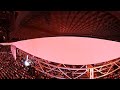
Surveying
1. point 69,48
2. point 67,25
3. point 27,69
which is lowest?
point 27,69

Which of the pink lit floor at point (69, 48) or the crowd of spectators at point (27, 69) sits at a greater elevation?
the pink lit floor at point (69, 48)

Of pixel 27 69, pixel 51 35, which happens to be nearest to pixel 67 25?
pixel 51 35

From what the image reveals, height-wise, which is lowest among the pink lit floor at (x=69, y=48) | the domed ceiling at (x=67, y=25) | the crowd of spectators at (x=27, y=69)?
the crowd of spectators at (x=27, y=69)

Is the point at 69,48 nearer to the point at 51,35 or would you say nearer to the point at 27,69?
the point at 51,35

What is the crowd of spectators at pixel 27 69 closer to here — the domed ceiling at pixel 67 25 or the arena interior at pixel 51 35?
the arena interior at pixel 51 35

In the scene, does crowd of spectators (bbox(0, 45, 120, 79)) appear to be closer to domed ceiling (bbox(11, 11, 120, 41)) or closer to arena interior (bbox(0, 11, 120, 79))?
arena interior (bbox(0, 11, 120, 79))

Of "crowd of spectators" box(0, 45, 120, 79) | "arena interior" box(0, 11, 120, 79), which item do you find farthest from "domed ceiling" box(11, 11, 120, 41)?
"crowd of spectators" box(0, 45, 120, 79)

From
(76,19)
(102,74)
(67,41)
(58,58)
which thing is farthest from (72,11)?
(102,74)

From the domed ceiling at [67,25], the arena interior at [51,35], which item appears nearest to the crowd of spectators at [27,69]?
the arena interior at [51,35]
